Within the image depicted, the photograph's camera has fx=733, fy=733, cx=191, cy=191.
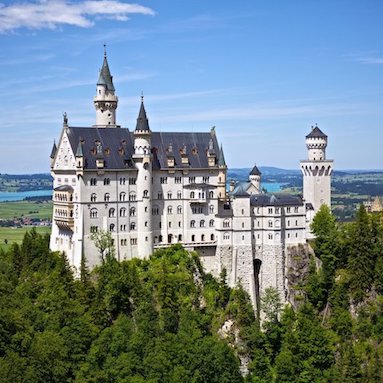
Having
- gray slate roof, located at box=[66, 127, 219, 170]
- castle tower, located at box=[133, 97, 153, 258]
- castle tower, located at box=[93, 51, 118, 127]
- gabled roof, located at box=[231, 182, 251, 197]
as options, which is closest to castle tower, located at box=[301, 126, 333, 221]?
gabled roof, located at box=[231, 182, 251, 197]

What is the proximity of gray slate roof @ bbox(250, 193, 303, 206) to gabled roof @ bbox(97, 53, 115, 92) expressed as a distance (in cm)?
2662

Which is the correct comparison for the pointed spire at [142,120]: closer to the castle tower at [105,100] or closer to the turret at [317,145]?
the castle tower at [105,100]

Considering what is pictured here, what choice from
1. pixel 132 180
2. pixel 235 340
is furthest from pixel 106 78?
pixel 235 340

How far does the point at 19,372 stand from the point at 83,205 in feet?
93.0

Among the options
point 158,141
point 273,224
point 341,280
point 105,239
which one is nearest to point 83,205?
point 105,239

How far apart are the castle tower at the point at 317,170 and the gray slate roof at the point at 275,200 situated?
5.08m

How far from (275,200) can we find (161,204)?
52.9 feet

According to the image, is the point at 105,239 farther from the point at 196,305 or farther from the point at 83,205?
the point at 196,305

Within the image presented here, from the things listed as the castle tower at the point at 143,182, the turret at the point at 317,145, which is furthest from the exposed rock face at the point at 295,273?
the castle tower at the point at 143,182

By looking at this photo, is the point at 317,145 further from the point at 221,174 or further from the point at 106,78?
the point at 106,78

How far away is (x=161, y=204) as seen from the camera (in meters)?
104

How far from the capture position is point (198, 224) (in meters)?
105

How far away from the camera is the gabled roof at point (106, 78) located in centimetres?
10806

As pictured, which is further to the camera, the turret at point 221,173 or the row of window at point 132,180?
the turret at point 221,173
